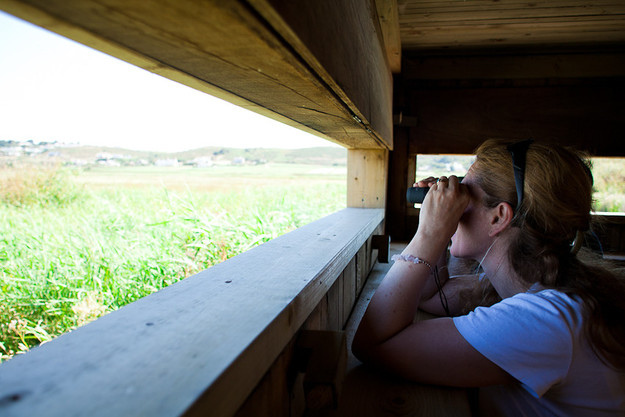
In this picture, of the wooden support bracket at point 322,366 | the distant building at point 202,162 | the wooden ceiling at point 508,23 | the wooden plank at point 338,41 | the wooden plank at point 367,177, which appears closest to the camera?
the wooden plank at point 338,41

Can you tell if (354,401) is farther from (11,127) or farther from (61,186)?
(11,127)

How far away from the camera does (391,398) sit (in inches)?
39.4

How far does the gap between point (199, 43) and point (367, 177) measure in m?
2.35

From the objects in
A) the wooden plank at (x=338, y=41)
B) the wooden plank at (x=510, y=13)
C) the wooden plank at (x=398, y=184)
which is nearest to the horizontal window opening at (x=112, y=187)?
the wooden plank at (x=338, y=41)

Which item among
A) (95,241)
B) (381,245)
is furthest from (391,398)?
(95,241)

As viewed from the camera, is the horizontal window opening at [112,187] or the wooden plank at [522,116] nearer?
the wooden plank at [522,116]

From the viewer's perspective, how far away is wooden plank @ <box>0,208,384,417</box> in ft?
1.41

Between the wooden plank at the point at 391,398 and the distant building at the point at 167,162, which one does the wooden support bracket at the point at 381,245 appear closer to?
the wooden plank at the point at 391,398

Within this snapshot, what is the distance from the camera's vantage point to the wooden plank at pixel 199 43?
0.41 m

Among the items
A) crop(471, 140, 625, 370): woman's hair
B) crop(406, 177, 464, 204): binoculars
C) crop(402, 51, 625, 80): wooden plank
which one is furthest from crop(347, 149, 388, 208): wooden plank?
crop(471, 140, 625, 370): woman's hair

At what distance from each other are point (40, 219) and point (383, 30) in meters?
4.30

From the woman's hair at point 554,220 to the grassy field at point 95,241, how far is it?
104 inches

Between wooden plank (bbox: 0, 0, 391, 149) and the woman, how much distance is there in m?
0.56

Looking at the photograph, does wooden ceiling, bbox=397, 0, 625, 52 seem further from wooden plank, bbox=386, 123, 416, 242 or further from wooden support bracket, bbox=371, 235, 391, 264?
wooden support bracket, bbox=371, 235, 391, 264
